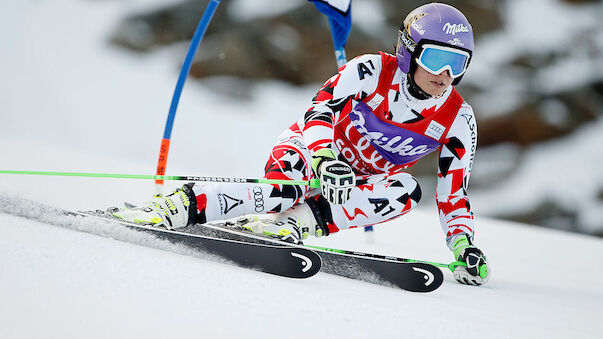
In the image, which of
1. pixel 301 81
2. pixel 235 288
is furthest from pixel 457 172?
pixel 301 81

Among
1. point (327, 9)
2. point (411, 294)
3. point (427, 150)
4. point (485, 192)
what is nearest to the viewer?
point (411, 294)

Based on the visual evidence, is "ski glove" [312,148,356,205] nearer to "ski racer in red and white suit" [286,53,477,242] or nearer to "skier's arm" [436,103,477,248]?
"ski racer in red and white suit" [286,53,477,242]

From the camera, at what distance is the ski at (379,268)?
2000 millimetres

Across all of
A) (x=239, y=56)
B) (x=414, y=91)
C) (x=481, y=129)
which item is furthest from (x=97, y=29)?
(x=414, y=91)

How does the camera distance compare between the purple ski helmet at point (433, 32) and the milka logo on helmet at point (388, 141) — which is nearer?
the purple ski helmet at point (433, 32)

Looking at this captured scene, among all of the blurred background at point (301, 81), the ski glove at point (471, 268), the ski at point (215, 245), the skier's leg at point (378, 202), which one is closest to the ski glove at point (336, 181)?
the ski at point (215, 245)

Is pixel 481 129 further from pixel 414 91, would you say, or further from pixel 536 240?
pixel 414 91

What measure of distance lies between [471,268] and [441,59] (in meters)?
0.79

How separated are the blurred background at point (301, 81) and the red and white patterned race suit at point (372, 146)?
371 inches

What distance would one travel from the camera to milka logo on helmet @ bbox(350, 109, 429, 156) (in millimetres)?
2482

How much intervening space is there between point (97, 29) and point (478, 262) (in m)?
16.3

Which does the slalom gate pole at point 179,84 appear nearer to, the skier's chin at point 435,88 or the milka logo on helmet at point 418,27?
the milka logo on helmet at point 418,27

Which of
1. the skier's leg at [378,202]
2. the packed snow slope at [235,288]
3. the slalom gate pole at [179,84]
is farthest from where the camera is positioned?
the slalom gate pole at [179,84]

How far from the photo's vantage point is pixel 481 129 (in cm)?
1352
